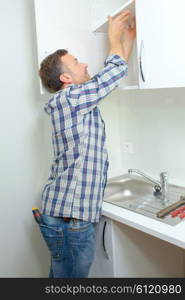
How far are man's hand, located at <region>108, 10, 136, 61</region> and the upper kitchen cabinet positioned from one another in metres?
0.08

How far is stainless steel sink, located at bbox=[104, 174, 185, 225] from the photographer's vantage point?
1348 mm

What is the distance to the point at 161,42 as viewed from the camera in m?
1.19

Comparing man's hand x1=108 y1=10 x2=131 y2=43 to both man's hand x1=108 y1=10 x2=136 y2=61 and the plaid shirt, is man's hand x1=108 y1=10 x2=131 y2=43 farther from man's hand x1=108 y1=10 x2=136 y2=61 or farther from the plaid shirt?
the plaid shirt

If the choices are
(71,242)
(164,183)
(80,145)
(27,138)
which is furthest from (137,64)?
(71,242)

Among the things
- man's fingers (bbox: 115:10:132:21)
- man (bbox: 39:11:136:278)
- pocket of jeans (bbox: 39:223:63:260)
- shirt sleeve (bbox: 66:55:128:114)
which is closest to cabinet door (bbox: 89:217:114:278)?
man (bbox: 39:11:136:278)

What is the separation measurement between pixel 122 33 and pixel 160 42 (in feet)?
1.07

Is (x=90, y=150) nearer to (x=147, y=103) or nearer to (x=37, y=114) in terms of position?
(x=37, y=114)

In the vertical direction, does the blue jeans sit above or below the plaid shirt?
below

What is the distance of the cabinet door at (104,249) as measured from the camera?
1.42 m

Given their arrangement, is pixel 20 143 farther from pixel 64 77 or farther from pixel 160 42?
pixel 160 42

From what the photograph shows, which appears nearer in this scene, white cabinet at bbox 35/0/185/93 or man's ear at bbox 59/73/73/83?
white cabinet at bbox 35/0/185/93

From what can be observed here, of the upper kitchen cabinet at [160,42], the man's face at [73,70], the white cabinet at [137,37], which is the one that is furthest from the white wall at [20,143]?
the upper kitchen cabinet at [160,42]

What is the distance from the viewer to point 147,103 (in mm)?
1841

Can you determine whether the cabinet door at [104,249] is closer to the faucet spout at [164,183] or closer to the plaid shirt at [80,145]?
the plaid shirt at [80,145]
